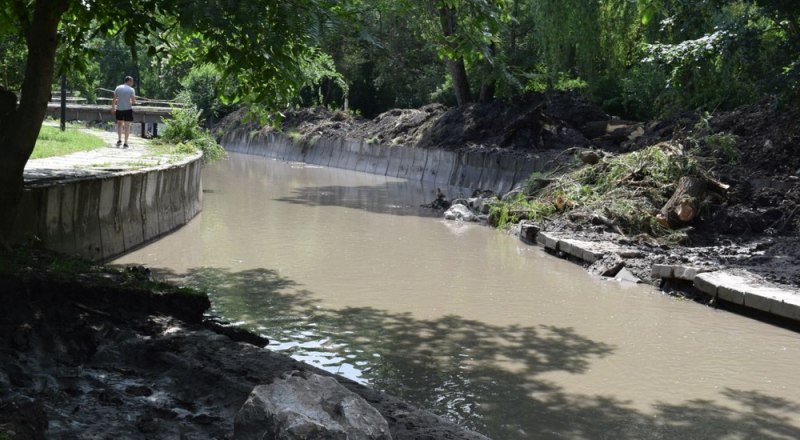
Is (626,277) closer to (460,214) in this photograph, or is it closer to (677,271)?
(677,271)

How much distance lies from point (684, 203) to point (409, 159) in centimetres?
1825

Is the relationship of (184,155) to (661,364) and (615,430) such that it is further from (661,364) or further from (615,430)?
(615,430)

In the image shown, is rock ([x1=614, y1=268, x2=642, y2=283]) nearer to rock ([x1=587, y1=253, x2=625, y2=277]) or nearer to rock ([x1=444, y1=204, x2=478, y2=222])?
rock ([x1=587, y1=253, x2=625, y2=277])

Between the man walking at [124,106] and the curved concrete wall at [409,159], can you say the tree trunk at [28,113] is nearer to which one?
the man walking at [124,106]

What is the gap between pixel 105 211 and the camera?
14.3 meters

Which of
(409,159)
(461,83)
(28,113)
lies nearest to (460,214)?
(409,159)

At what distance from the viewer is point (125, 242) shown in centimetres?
1520

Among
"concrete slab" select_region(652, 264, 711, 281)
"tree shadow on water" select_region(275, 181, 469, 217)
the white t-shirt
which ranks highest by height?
the white t-shirt

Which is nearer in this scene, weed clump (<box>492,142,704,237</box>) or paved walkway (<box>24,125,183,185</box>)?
paved walkway (<box>24,125,183,185</box>)

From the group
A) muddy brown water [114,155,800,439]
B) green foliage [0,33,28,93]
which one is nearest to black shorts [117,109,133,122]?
green foliage [0,33,28,93]

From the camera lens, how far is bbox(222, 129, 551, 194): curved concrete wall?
87.9ft


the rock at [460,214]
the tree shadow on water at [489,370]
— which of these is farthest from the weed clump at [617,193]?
the tree shadow on water at [489,370]

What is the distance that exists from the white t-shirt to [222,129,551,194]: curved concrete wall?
9989 millimetres

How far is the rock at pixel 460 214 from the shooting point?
2191cm
